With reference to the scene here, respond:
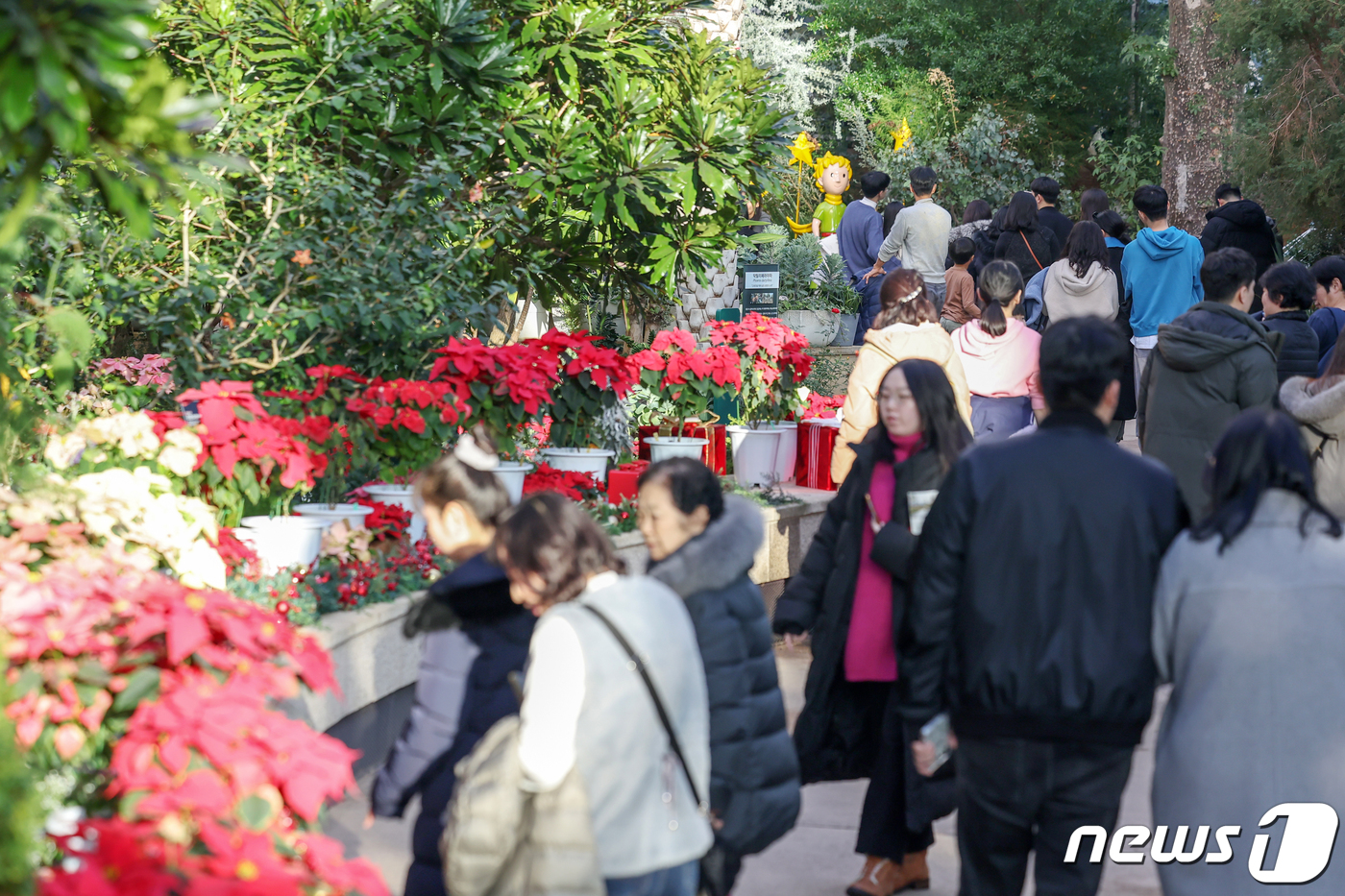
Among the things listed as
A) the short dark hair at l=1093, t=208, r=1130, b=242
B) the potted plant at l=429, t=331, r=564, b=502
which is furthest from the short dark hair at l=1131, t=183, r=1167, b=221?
the potted plant at l=429, t=331, r=564, b=502

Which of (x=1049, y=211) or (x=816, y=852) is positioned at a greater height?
(x=1049, y=211)

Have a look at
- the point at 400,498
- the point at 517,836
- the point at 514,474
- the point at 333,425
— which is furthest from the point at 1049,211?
the point at 517,836

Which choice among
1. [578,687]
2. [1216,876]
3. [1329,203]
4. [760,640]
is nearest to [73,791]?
[578,687]

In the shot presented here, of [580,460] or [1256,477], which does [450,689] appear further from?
[580,460]

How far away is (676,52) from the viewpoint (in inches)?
348

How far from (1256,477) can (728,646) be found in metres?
1.25

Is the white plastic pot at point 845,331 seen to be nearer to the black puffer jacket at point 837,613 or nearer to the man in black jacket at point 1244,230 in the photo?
the man in black jacket at point 1244,230

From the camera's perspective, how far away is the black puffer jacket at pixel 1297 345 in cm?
667

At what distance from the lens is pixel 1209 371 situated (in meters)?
5.71

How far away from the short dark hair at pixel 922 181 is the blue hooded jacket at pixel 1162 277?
6.68 feet

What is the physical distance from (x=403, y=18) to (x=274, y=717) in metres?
5.80

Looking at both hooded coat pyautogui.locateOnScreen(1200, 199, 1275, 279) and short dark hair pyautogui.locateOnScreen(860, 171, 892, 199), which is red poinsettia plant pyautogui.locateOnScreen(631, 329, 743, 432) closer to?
short dark hair pyautogui.locateOnScreen(860, 171, 892, 199)

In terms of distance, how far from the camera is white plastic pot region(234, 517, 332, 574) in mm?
5043

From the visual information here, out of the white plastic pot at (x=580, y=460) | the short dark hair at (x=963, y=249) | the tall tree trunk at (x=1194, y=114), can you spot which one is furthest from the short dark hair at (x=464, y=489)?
the tall tree trunk at (x=1194, y=114)
